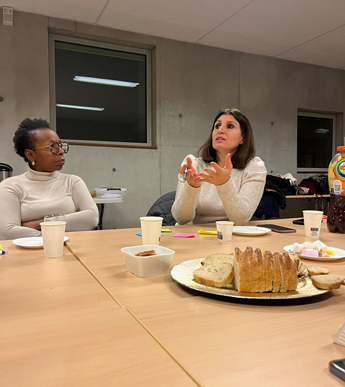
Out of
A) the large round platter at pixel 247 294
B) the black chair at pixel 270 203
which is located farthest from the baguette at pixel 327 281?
the black chair at pixel 270 203

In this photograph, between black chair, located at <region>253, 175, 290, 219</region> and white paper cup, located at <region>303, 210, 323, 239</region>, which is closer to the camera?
white paper cup, located at <region>303, 210, 323, 239</region>

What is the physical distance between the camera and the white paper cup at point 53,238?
1015 millimetres

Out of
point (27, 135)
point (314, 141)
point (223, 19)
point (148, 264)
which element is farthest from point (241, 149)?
point (314, 141)

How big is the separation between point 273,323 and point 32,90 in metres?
3.89

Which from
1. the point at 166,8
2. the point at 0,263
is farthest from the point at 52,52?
the point at 0,263

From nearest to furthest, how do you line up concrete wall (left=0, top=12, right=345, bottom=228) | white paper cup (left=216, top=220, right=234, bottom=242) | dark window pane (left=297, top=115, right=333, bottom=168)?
1. white paper cup (left=216, top=220, right=234, bottom=242)
2. concrete wall (left=0, top=12, right=345, bottom=228)
3. dark window pane (left=297, top=115, right=333, bottom=168)

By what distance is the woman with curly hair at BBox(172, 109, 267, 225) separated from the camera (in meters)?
1.65

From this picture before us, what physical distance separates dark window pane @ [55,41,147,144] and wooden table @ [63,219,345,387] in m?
3.52

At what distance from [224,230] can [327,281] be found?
0.60 meters

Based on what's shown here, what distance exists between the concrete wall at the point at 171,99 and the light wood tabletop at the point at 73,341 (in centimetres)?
341

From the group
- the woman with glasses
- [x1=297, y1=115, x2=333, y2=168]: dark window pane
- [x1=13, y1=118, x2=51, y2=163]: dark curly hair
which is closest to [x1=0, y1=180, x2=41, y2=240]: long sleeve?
the woman with glasses

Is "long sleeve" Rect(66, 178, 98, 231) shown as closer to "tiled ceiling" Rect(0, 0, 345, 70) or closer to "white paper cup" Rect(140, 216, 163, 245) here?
"white paper cup" Rect(140, 216, 163, 245)

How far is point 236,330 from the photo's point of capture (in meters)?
0.53

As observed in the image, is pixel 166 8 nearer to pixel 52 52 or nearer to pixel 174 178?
pixel 52 52
